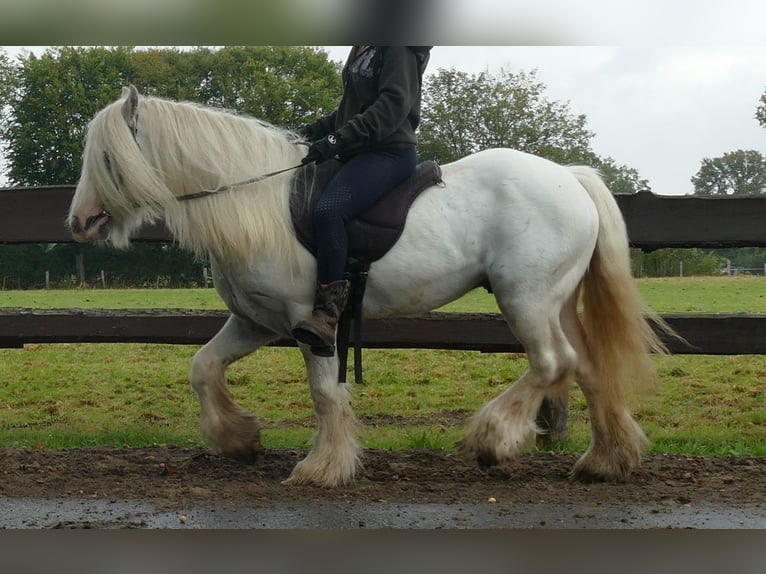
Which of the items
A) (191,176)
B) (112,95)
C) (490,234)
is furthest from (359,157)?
(112,95)

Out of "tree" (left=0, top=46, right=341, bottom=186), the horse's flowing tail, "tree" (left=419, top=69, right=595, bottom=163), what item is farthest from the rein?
"tree" (left=419, top=69, right=595, bottom=163)

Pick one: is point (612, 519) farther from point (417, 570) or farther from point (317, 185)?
point (417, 570)

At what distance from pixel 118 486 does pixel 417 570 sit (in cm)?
375

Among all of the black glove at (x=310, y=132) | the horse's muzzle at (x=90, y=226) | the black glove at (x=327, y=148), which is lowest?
the horse's muzzle at (x=90, y=226)

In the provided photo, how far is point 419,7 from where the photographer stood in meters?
1.00

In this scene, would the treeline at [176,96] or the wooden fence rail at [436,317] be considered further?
the treeline at [176,96]

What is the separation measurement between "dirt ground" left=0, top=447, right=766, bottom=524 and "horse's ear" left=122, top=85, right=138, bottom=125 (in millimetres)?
2048

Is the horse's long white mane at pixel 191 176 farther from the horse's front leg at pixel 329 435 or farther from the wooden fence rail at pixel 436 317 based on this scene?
the wooden fence rail at pixel 436 317

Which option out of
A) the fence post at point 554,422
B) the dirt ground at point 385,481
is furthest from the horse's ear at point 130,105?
the fence post at point 554,422

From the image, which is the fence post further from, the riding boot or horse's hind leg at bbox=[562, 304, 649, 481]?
the riding boot

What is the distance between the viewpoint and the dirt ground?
4.36 m

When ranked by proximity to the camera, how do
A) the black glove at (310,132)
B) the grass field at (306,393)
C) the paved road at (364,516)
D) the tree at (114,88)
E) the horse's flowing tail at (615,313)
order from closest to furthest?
the paved road at (364,516)
the horse's flowing tail at (615,313)
the black glove at (310,132)
the grass field at (306,393)
the tree at (114,88)

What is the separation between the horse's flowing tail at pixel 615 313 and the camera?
5.00 meters

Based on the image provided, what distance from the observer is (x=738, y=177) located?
15594mm
